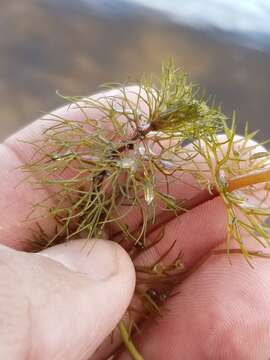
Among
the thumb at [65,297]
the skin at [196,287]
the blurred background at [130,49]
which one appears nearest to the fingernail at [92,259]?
the thumb at [65,297]

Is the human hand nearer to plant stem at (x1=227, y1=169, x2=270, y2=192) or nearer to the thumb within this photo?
the thumb

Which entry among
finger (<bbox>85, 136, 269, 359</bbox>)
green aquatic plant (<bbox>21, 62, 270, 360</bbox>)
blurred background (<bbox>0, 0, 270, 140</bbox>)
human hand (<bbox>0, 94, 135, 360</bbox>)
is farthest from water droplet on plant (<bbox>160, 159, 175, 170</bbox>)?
blurred background (<bbox>0, 0, 270, 140</bbox>)

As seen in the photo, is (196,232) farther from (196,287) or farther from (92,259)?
(92,259)

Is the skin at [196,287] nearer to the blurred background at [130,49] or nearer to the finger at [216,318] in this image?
the finger at [216,318]

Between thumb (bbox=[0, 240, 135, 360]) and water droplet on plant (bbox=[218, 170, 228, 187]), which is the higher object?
water droplet on plant (bbox=[218, 170, 228, 187])

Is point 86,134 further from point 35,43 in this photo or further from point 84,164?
point 35,43

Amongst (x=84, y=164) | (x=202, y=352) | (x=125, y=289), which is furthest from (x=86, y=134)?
(x=202, y=352)
